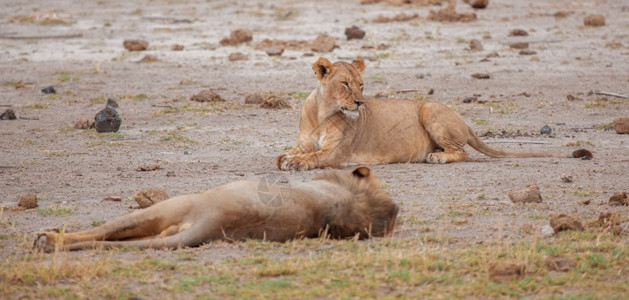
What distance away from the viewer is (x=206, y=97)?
43.7 ft

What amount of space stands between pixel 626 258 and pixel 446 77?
32.6 feet

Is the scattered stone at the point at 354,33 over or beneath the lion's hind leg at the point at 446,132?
beneath

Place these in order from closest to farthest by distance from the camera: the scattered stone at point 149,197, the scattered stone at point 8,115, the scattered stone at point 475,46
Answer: the scattered stone at point 149,197 < the scattered stone at point 8,115 < the scattered stone at point 475,46

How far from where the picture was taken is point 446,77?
1551 cm

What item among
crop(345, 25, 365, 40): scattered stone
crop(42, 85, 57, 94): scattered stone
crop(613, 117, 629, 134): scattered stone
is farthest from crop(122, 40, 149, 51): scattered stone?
crop(613, 117, 629, 134): scattered stone

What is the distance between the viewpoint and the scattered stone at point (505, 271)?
5266 millimetres

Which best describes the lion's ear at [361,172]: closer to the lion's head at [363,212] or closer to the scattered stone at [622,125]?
the lion's head at [363,212]

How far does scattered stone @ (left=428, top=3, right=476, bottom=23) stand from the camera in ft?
67.9

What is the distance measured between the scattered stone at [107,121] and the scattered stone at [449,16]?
10878 mm

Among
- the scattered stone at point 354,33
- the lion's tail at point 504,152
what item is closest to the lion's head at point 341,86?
the lion's tail at point 504,152

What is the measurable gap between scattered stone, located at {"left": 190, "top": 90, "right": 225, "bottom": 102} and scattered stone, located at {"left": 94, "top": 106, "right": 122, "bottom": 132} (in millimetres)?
2207

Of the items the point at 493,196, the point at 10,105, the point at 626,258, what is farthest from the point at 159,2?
the point at 626,258

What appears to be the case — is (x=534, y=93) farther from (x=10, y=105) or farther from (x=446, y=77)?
(x=10, y=105)

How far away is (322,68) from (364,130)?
0.76m
